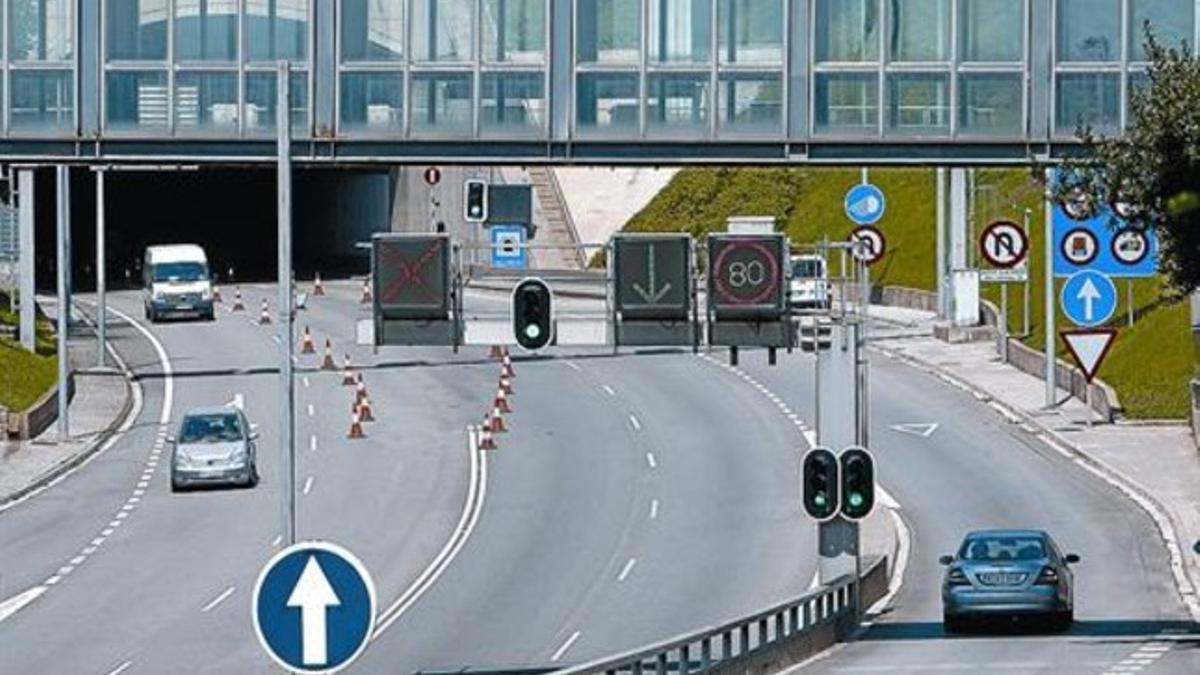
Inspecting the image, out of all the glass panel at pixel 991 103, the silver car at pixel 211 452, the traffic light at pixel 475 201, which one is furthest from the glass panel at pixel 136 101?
the silver car at pixel 211 452

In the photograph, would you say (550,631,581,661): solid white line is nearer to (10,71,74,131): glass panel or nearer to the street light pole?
(10,71,74,131): glass panel

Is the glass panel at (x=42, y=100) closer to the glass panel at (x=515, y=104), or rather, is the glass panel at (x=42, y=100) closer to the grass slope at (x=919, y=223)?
the glass panel at (x=515, y=104)

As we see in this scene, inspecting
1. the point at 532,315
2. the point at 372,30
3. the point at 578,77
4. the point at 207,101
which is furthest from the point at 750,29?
the point at 207,101

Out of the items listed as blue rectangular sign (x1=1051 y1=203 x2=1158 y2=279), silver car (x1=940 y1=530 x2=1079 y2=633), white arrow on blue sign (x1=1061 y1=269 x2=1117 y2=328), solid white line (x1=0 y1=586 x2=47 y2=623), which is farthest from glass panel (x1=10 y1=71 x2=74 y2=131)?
white arrow on blue sign (x1=1061 y1=269 x2=1117 y2=328)

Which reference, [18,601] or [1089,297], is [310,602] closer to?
[18,601]

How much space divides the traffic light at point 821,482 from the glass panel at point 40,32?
10453mm

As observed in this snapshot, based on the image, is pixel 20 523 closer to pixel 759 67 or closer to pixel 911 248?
pixel 759 67

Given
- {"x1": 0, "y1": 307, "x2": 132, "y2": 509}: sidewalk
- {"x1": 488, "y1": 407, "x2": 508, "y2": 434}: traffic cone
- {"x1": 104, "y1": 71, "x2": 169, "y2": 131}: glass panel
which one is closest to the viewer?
{"x1": 104, "y1": 71, "x2": 169, "y2": 131}: glass panel

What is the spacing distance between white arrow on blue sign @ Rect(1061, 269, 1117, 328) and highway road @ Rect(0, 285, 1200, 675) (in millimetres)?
3167

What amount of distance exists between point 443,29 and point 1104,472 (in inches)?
1022

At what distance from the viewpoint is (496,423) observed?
211 ft

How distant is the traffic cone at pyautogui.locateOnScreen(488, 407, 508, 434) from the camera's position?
64.1 meters

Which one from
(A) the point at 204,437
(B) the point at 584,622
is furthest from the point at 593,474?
(B) the point at 584,622

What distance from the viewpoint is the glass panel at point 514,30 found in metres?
35.2
